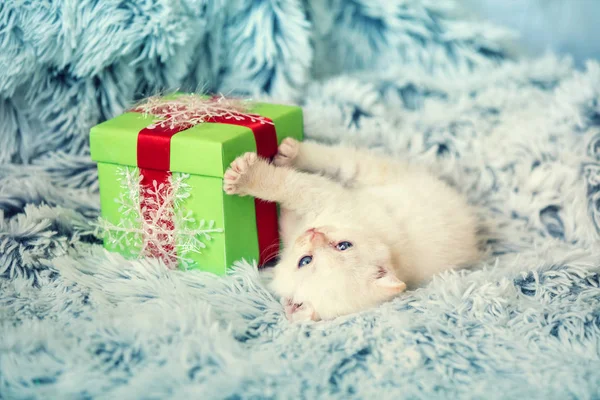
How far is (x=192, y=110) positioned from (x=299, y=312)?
492 millimetres

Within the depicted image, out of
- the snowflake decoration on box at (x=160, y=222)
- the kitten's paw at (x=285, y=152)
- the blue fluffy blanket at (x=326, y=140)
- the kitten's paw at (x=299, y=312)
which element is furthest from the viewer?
the kitten's paw at (x=285, y=152)

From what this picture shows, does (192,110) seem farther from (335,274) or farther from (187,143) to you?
(335,274)

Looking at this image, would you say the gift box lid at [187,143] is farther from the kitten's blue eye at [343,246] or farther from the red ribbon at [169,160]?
the kitten's blue eye at [343,246]

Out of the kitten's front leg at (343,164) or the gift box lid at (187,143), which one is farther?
the kitten's front leg at (343,164)

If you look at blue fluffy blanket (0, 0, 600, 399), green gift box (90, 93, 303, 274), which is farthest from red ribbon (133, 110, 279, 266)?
blue fluffy blanket (0, 0, 600, 399)

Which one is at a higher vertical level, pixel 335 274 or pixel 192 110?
pixel 192 110

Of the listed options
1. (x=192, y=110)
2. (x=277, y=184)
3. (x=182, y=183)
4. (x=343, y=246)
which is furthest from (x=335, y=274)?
(x=192, y=110)

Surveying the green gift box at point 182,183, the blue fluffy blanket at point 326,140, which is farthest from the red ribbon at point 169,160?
the blue fluffy blanket at point 326,140

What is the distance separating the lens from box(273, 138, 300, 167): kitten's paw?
1406 millimetres

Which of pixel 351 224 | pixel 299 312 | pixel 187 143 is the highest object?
pixel 187 143

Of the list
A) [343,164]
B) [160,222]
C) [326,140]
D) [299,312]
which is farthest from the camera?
[326,140]

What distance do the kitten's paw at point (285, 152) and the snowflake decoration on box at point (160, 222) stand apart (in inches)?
8.7

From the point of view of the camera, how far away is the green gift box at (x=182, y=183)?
1255 mm

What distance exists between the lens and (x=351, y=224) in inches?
51.9
